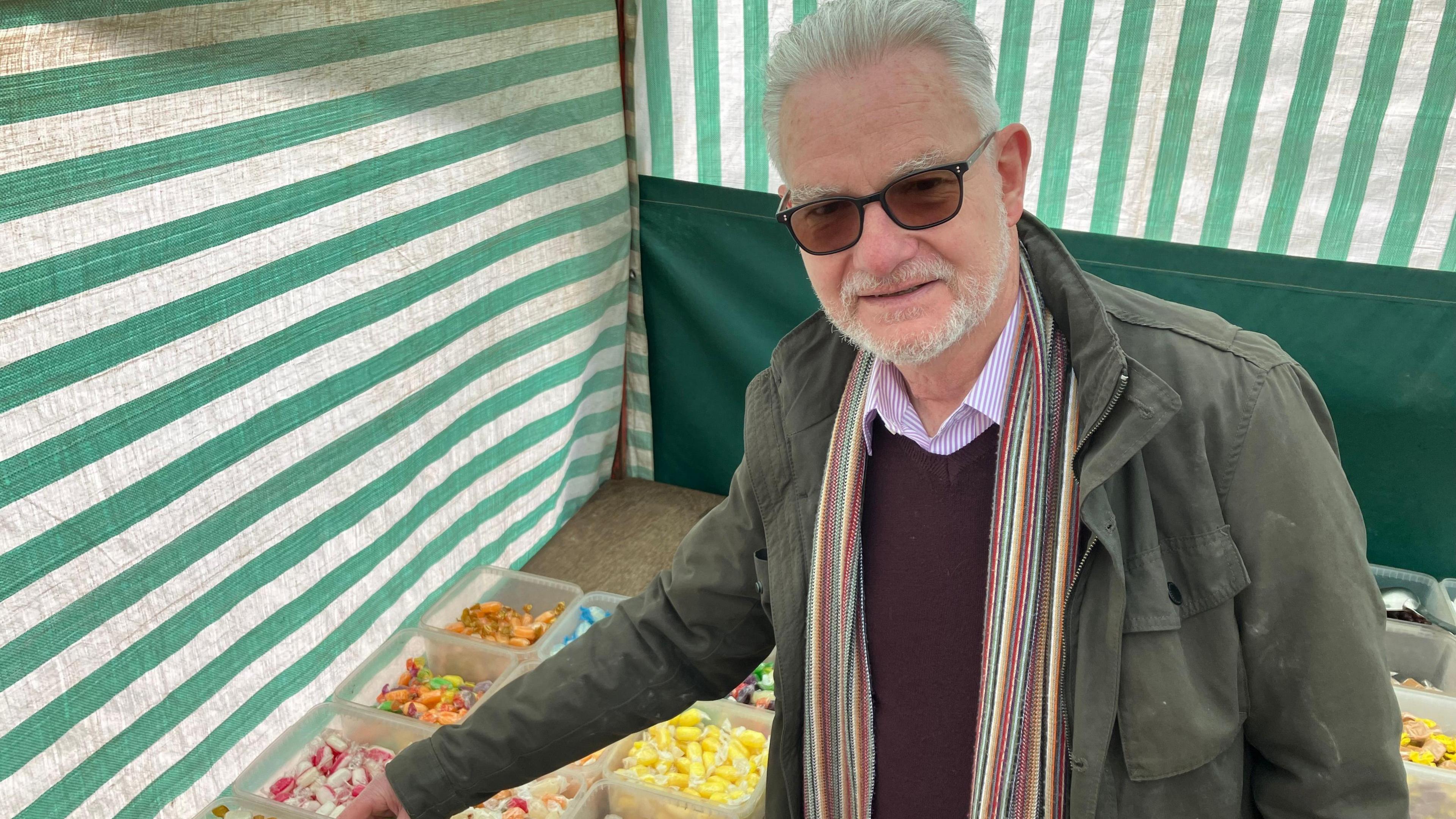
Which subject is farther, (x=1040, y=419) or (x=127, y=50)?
(x=127, y=50)

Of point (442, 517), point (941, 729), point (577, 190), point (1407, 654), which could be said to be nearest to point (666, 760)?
point (442, 517)

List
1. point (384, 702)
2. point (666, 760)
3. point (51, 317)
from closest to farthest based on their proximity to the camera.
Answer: point (51, 317) < point (666, 760) < point (384, 702)

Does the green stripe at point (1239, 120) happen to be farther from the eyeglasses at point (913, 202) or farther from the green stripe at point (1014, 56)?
the eyeglasses at point (913, 202)

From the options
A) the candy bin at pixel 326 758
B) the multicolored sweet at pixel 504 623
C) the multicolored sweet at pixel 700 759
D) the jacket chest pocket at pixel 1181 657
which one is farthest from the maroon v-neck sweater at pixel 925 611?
the multicolored sweet at pixel 504 623

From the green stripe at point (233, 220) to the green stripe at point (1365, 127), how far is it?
91.0 inches

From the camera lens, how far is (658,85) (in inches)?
139

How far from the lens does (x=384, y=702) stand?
9.10 ft

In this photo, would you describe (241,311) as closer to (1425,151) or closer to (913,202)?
(913,202)

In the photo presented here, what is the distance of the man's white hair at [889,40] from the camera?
132cm

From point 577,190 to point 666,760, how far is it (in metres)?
1.82

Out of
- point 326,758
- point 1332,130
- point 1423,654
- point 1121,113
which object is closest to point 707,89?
point 1121,113

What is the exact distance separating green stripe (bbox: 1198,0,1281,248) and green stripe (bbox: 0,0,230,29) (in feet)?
8.63

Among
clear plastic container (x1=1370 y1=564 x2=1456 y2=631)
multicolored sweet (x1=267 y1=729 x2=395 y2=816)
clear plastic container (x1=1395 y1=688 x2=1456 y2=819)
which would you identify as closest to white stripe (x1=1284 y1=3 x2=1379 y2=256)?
clear plastic container (x1=1370 y1=564 x2=1456 y2=631)

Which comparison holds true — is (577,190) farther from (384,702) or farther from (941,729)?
(941,729)
